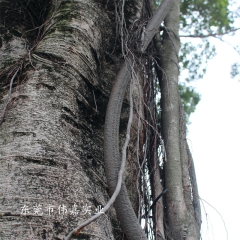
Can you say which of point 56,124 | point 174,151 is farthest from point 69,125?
point 174,151

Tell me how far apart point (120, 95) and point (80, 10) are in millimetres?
589

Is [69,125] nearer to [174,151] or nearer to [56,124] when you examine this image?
[56,124]

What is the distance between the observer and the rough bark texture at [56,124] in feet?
3.63

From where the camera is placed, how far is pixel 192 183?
1980mm

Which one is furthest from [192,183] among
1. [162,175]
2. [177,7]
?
[177,7]

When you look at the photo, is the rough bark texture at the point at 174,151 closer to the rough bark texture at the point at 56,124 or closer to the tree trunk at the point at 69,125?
the tree trunk at the point at 69,125

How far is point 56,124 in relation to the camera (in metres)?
1.34

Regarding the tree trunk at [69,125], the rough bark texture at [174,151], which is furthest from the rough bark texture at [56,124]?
the rough bark texture at [174,151]

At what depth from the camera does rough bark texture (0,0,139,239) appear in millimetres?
1107

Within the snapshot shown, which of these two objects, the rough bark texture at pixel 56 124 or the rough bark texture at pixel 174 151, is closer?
the rough bark texture at pixel 56 124

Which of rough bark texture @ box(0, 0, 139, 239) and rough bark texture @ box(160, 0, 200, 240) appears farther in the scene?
rough bark texture @ box(160, 0, 200, 240)

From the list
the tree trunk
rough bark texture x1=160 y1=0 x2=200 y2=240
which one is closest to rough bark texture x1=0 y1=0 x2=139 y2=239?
the tree trunk

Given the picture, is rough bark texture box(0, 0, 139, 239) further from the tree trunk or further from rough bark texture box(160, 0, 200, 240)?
rough bark texture box(160, 0, 200, 240)

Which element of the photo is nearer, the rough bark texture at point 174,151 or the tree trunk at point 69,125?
the tree trunk at point 69,125
